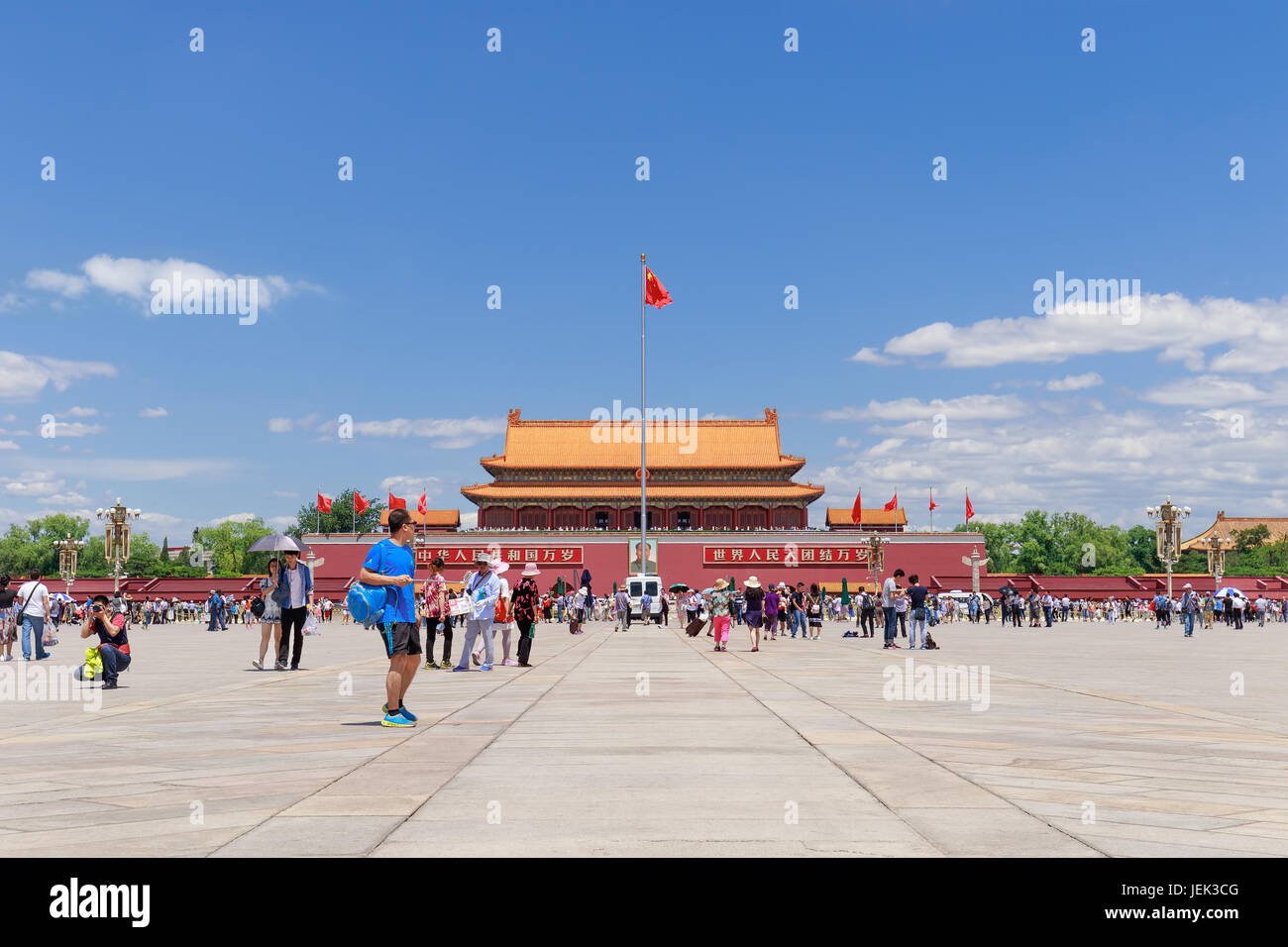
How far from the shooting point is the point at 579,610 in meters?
36.7

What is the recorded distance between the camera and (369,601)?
8562 millimetres

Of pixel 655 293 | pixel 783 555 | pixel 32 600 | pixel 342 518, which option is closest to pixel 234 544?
pixel 342 518

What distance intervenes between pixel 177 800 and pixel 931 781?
3771 mm

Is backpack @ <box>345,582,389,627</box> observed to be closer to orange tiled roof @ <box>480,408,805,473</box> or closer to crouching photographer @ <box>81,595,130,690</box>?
crouching photographer @ <box>81,595,130,690</box>

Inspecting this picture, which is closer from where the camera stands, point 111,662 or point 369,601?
point 369,601

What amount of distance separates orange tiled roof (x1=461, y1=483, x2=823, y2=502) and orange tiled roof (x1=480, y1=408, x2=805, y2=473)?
1.31 m

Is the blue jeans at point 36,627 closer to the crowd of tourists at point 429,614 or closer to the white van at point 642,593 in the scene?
the crowd of tourists at point 429,614

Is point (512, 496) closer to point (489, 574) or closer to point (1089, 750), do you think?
point (489, 574)

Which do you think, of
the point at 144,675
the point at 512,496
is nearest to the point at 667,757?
the point at 144,675

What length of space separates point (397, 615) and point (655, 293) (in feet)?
124

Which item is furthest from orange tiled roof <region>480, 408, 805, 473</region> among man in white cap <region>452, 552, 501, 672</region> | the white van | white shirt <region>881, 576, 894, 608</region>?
man in white cap <region>452, 552, 501, 672</region>

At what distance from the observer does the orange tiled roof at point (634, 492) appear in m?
67.6

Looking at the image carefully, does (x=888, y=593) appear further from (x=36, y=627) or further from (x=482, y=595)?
(x=36, y=627)

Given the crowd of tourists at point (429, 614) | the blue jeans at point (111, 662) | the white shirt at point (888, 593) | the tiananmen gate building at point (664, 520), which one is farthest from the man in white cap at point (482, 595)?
the tiananmen gate building at point (664, 520)
